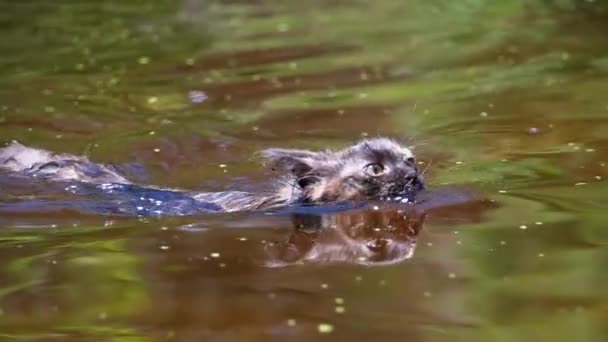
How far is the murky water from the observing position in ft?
20.7

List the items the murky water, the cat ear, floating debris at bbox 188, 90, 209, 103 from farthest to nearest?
floating debris at bbox 188, 90, 209, 103
the cat ear
the murky water

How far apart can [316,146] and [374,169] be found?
2415mm

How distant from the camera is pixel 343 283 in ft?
22.1

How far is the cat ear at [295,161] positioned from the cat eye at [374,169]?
0.40 meters

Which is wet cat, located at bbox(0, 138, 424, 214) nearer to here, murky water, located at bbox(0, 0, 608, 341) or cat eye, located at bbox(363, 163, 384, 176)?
cat eye, located at bbox(363, 163, 384, 176)

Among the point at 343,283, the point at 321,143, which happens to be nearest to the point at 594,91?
the point at 321,143

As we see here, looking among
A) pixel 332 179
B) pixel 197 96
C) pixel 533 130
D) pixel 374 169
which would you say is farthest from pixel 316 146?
pixel 197 96

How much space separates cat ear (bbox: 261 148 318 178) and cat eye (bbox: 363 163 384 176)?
40 centimetres

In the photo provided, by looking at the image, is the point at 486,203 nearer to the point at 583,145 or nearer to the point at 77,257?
the point at 583,145

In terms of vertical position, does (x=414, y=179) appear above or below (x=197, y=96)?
above

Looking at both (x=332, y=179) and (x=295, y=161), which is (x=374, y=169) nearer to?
(x=332, y=179)

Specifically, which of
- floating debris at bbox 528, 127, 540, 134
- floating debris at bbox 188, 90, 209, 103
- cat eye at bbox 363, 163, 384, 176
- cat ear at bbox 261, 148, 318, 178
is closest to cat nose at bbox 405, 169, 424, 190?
cat eye at bbox 363, 163, 384, 176

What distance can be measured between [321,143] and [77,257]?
4111 millimetres

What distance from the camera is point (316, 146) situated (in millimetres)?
11203
